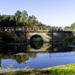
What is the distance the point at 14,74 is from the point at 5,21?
202 ft

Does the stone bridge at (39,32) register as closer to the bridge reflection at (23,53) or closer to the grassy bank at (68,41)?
the grassy bank at (68,41)

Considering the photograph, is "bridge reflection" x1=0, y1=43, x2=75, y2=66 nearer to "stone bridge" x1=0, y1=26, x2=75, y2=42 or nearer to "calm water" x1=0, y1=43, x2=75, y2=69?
"calm water" x1=0, y1=43, x2=75, y2=69

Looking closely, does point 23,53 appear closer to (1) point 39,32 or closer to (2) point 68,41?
(1) point 39,32

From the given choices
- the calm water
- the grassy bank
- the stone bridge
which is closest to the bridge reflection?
the calm water

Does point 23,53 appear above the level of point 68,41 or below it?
below

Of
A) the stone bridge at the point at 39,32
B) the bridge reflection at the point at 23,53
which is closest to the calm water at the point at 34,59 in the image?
the bridge reflection at the point at 23,53

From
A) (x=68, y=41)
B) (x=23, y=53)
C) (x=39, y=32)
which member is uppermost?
(x=39, y=32)

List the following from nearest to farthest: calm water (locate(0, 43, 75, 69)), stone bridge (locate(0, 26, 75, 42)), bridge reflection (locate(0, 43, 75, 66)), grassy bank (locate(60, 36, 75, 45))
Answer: calm water (locate(0, 43, 75, 69)) < bridge reflection (locate(0, 43, 75, 66)) < grassy bank (locate(60, 36, 75, 45)) < stone bridge (locate(0, 26, 75, 42))

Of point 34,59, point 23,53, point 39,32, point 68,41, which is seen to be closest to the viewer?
point 34,59

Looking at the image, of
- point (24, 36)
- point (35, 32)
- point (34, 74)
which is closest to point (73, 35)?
point (35, 32)

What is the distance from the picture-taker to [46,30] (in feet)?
165

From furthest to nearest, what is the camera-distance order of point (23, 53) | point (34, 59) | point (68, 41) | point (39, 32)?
point (39, 32) < point (68, 41) < point (23, 53) < point (34, 59)

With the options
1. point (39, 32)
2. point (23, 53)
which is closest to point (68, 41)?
point (39, 32)

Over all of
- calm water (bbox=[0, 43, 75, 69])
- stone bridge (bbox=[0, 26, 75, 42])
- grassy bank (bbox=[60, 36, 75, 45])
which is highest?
stone bridge (bbox=[0, 26, 75, 42])
